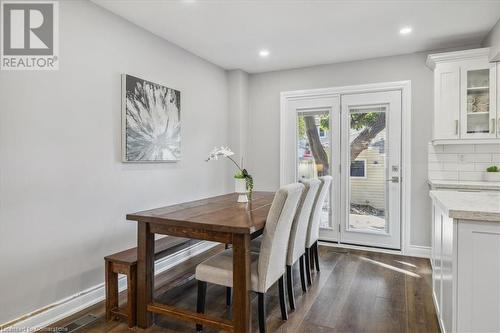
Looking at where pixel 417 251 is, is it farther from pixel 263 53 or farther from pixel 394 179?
pixel 263 53

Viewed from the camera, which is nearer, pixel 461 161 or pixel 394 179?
pixel 461 161

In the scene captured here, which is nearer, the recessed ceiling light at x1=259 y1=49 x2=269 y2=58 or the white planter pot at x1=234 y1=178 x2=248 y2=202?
the white planter pot at x1=234 y1=178 x2=248 y2=202

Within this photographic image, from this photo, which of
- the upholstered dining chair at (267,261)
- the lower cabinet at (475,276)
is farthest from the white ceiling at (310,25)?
the lower cabinet at (475,276)

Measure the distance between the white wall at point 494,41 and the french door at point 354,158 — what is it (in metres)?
0.98

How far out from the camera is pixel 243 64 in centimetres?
433

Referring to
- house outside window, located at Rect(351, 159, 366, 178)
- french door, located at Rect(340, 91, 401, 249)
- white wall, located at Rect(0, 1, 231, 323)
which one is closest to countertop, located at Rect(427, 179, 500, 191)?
french door, located at Rect(340, 91, 401, 249)

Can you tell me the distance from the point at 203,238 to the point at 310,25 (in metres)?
2.35

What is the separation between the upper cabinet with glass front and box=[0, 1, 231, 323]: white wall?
10.1 ft

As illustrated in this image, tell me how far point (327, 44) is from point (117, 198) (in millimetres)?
2852

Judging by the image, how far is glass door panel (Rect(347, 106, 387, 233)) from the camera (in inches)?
156


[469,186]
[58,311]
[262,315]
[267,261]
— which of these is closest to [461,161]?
[469,186]

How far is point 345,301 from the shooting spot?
8.55 ft

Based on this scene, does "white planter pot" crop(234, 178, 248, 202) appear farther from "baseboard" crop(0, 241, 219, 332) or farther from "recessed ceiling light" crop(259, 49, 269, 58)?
"recessed ceiling light" crop(259, 49, 269, 58)

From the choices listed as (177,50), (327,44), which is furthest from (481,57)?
(177,50)
